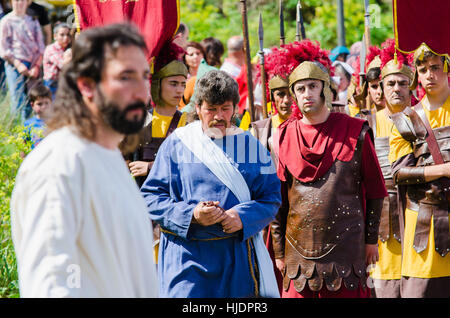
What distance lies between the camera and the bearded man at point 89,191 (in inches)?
103

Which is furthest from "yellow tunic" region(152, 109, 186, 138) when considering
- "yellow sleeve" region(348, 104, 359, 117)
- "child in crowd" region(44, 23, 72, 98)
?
"child in crowd" region(44, 23, 72, 98)

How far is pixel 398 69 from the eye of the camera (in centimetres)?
698

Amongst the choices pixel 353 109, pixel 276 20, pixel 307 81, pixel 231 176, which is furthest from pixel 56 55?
pixel 276 20

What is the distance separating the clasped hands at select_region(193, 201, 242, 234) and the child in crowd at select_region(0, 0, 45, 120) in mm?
6653

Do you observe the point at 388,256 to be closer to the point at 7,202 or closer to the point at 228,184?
the point at 228,184

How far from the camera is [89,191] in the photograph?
8.99ft

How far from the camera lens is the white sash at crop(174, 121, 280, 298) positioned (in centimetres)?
477

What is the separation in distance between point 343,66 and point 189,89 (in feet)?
8.26

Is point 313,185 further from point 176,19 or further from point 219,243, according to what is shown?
point 176,19

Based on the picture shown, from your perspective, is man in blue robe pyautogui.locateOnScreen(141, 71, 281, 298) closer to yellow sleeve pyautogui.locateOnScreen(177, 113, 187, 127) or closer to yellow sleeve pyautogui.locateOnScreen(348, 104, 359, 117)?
yellow sleeve pyautogui.locateOnScreen(177, 113, 187, 127)

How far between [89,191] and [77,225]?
13cm

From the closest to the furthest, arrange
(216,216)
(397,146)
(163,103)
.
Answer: (216,216)
(397,146)
(163,103)
